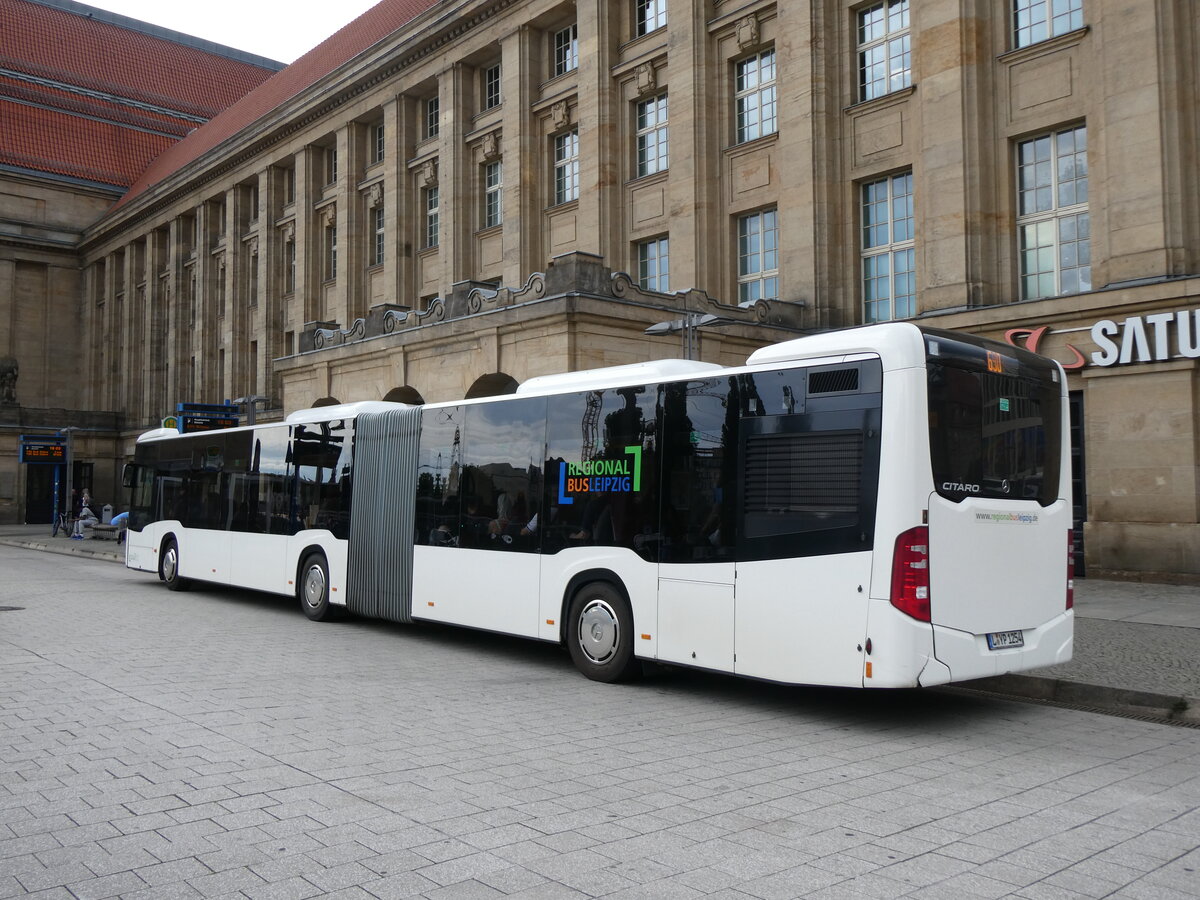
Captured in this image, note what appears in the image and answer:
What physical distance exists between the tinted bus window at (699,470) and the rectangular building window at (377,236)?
2988 cm

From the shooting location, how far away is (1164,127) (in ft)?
58.0

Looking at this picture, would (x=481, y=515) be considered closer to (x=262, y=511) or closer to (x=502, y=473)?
(x=502, y=473)

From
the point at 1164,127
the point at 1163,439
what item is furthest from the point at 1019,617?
the point at 1164,127

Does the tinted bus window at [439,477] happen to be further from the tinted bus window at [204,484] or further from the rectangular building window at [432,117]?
the rectangular building window at [432,117]

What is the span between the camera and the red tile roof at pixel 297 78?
132 feet

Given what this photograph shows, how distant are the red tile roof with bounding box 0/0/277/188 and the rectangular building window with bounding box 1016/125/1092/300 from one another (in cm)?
5424

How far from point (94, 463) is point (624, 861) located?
56805mm

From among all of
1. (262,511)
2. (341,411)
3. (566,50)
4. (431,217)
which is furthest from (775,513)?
(431,217)

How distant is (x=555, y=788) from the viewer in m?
6.04

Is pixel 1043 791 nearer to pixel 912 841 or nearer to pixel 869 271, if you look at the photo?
pixel 912 841

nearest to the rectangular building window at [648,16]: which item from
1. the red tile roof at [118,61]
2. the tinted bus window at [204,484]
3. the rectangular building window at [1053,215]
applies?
the rectangular building window at [1053,215]

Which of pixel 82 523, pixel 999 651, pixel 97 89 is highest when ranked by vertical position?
pixel 97 89

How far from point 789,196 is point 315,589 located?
14.0 metres

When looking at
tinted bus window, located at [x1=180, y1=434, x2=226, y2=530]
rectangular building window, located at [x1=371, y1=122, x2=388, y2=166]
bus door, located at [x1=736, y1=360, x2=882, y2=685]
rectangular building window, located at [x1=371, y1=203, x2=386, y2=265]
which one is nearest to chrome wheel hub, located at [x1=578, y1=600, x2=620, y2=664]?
bus door, located at [x1=736, y1=360, x2=882, y2=685]
